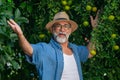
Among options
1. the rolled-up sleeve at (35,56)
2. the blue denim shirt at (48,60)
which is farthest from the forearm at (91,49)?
the rolled-up sleeve at (35,56)

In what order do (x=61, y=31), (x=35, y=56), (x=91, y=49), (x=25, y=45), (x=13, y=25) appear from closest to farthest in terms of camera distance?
(x=13, y=25), (x=25, y=45), (x=35, y=56), (x=61, y=31), (x=91, y=49)

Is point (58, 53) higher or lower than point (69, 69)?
higher

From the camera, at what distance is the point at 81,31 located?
3869mm

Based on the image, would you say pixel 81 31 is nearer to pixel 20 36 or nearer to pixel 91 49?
pixel 91 49

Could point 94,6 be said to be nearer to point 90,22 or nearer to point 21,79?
point 90,22

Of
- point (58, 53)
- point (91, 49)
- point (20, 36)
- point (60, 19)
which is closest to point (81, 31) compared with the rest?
point (91, 49)

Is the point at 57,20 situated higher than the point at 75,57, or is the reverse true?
the point at 57,20

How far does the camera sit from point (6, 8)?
3.30 metres

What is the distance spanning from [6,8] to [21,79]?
1099mm

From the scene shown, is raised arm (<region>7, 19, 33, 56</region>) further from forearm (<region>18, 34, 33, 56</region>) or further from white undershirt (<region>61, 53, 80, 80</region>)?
white undershirt (<region>61, 53, 80, 80</region>)

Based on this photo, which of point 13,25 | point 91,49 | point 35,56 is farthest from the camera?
point 91,49

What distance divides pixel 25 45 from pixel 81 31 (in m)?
0.72

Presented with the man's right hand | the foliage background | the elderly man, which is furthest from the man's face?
the man's right hand

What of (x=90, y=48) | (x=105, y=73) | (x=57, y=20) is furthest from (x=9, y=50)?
(x=105, y=73)
